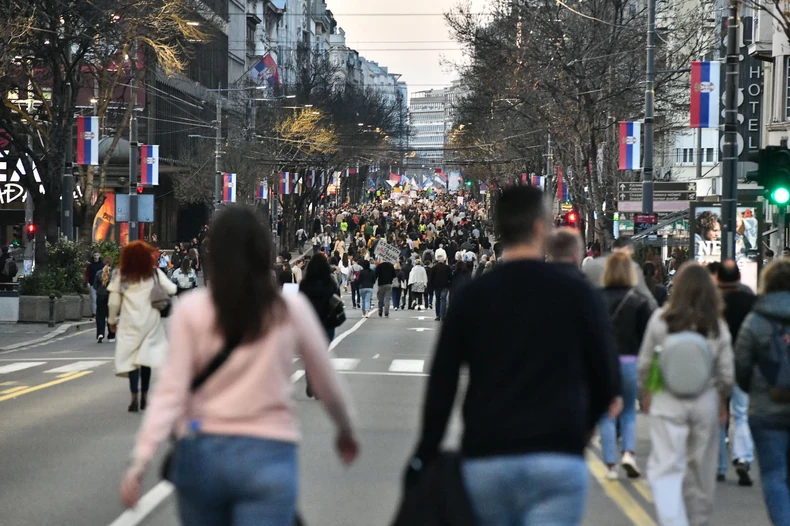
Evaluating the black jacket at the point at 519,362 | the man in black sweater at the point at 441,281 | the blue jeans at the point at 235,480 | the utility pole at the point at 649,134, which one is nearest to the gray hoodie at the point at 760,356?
the black jacket at the point at 519,362

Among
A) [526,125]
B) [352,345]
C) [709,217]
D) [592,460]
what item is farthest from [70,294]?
[526,125]

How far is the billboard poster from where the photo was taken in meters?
19.3

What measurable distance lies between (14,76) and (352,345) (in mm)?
13173

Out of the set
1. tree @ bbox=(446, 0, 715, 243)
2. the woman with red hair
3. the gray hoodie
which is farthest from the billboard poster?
tree @ bbox=(446, 0, 715, 243)

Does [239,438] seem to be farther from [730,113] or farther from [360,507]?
[730,113]

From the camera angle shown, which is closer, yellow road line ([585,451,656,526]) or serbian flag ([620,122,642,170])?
yellow road line ([585,451,656,526])

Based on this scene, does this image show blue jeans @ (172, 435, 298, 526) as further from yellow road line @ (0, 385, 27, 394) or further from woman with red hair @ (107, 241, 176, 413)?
yellow road line @ (0, 385, 27, 394)

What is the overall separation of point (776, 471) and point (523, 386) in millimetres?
3699

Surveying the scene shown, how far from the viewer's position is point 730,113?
19453 mm

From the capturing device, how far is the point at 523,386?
14.8ft

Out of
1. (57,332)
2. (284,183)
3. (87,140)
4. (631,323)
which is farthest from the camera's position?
(284,183)

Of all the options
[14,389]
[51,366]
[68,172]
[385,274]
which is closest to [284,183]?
[385,274]

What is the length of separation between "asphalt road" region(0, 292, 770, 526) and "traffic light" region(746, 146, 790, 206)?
3.26m

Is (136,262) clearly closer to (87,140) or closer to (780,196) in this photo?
(780,196)
